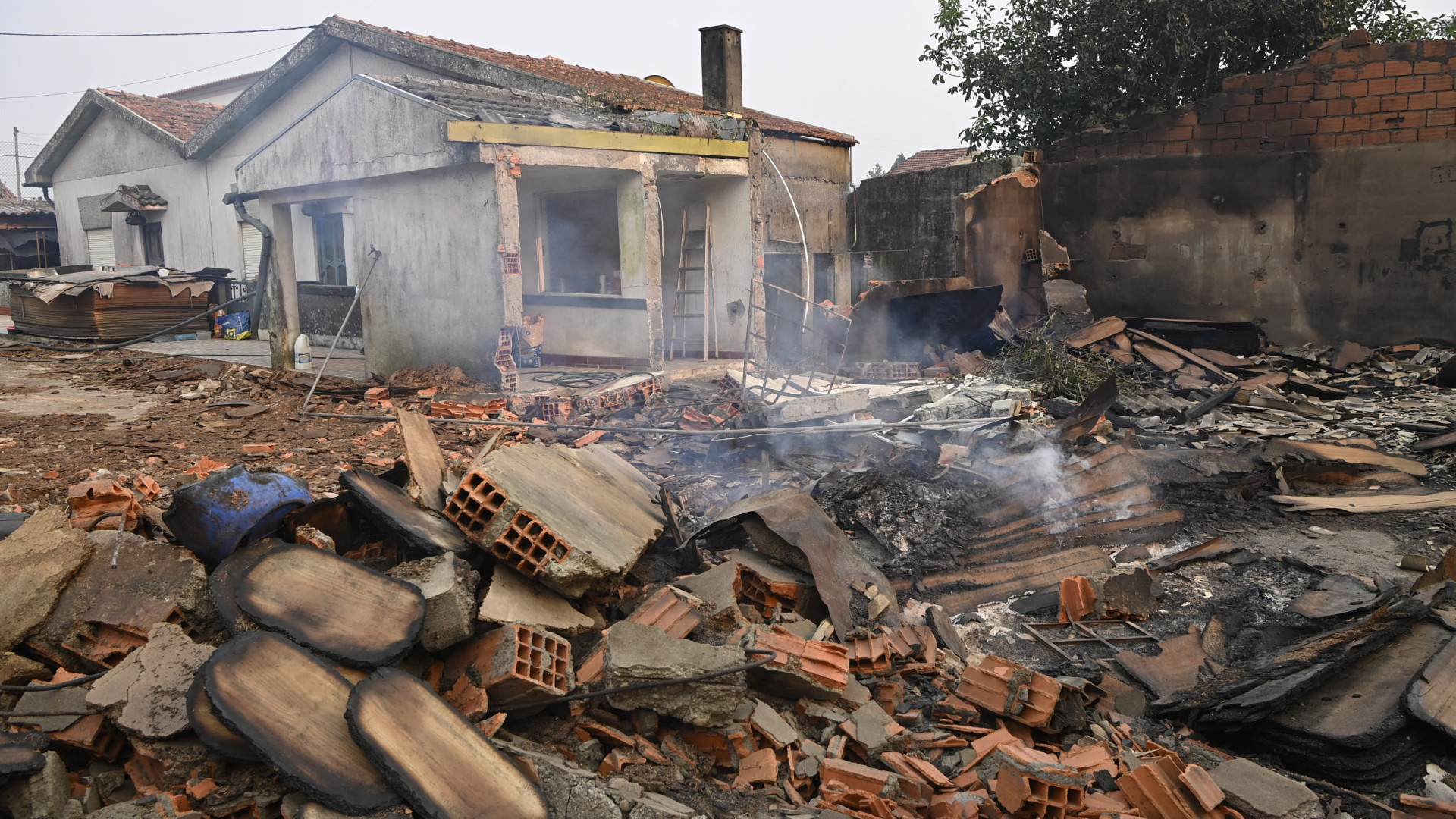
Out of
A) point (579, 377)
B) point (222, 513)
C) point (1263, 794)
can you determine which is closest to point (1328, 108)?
point (579, 377)

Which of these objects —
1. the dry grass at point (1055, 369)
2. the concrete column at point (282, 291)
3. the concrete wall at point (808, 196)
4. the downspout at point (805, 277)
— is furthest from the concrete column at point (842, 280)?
the concrete column at point (282, 291)

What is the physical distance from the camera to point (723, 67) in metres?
13.8

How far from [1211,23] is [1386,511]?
1019cm

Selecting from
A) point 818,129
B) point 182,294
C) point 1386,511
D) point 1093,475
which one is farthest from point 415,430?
point 818,129

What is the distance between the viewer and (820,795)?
3.23 m

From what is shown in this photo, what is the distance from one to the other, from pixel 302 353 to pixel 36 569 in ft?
28.5

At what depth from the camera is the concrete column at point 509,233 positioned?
366 inches

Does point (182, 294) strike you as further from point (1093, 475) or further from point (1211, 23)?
point (1211, 23)

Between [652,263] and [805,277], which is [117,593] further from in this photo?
[805,277]

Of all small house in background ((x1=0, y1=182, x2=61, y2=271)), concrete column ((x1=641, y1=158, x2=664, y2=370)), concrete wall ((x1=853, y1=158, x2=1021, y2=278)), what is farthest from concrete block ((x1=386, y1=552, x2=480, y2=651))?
small house in background ((x1=0, y1=182, x2=61, y2=271))

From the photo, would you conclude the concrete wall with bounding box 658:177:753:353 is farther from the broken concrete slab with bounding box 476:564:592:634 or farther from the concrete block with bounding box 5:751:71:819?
the concrete block with bounding box 5:751:71:819

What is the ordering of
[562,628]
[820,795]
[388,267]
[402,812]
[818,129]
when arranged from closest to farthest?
[402,812]
[820,795]
[562,628]
[388,267]
[818,129]

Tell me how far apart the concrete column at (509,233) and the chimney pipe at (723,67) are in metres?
5.29

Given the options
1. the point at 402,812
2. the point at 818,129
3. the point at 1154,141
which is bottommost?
the point at 402,812
